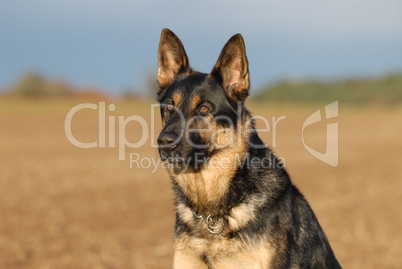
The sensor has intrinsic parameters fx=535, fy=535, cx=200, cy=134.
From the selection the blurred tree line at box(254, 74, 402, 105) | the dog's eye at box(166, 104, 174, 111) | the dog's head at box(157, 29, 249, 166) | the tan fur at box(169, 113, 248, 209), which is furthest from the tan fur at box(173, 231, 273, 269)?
the blurred tree line at box(254, 74, 402, 105)

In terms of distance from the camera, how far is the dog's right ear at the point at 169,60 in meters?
5.73

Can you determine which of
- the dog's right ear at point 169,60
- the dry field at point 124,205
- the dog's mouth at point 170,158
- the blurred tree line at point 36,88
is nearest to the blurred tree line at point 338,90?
the blurred tree line at point 36,88

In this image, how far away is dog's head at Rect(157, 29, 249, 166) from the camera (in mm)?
5242

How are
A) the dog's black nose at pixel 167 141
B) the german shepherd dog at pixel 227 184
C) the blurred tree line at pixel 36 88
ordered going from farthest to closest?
1. the blurred tree line at pixel 36 88
2. the dog's black nose at pixel 167 141
3. the german shepherd dog at pixel 227 184

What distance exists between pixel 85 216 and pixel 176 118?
24.7 ft

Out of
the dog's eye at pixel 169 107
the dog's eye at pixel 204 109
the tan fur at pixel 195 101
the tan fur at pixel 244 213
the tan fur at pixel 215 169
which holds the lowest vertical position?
the tan fur at pixel 244 213

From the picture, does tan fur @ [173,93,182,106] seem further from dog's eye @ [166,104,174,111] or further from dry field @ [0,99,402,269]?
dry field @ [0,99,402,269]

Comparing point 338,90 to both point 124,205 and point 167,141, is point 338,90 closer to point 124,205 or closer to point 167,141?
point 124,205

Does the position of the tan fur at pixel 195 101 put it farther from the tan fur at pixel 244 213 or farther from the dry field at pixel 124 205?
the tan fur at pixel 244 213

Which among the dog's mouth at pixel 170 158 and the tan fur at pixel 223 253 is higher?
the dog's mouth at pixel 170 158

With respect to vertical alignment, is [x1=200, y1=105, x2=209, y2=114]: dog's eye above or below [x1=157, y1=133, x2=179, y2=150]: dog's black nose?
above

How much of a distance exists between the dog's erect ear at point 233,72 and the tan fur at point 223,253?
58.0 inches

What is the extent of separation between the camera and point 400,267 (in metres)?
8.75

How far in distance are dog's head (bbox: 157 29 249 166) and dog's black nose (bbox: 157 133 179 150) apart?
1 cm
